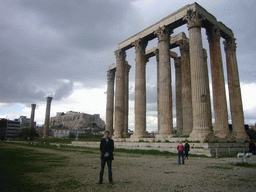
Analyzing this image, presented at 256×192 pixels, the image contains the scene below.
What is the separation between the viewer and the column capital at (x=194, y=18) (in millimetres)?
23656

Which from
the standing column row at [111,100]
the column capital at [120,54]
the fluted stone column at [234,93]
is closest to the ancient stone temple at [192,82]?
the fluted stone column at [234,93]

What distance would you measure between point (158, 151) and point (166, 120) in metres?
4.97

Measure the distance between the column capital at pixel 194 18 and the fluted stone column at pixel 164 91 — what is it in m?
4.23

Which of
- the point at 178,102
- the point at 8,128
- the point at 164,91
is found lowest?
the point at 8,128

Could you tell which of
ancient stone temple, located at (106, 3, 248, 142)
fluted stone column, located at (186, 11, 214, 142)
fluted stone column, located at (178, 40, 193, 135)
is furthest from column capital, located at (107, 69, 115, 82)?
fluted stone column, located at (186, 11, 214, 142)

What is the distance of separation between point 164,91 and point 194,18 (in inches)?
396

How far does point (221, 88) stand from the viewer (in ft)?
84.2

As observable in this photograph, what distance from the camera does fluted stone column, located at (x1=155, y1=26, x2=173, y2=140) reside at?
24.9 meters

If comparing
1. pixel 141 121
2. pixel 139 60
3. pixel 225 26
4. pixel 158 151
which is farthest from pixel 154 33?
pixel 158 151

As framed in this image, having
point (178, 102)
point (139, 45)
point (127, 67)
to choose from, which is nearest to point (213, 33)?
point (139, 45)

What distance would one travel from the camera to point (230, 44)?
101 feet

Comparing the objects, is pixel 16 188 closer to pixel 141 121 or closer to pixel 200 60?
pixel 200 60

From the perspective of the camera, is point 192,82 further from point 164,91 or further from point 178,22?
point 178,22

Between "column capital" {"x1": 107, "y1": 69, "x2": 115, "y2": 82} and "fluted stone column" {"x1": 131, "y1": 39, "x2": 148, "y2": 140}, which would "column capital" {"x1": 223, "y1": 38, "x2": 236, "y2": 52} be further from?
"column capital" {"x1": 107, "y1": 69, "x2": 115, "y2": 82}
